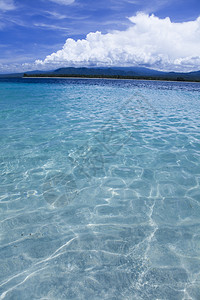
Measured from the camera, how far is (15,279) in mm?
3426

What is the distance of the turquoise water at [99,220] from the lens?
339cm

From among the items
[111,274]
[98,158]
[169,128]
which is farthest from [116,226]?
[169,128]

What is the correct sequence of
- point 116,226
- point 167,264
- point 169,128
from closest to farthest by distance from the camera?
point 167,264 < point 116,226 < point 169,128

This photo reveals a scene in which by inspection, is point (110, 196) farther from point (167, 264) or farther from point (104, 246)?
point (167, 264)

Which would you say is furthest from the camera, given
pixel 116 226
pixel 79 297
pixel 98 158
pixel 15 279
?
pixel 98 158

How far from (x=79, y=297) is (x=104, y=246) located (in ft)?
3.64

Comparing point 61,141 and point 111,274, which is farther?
point 61,141

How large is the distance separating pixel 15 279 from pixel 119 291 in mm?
1948

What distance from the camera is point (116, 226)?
4.69m

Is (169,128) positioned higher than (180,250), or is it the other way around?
(169,128)

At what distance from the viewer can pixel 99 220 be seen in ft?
16.0

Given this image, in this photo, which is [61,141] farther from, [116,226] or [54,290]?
[54,290]

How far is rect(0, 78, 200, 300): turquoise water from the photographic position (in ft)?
11.1

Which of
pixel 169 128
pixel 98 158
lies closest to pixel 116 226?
pixel 98 158
